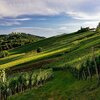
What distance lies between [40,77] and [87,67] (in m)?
22.2

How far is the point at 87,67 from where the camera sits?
8919 cm

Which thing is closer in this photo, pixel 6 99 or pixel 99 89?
pixel 99 89

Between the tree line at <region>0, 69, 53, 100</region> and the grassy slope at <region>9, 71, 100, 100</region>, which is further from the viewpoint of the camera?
the tree line at <region>0, 69, 53, 100</region>

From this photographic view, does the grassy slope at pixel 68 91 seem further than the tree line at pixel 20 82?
No

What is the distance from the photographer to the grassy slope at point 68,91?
66938mm

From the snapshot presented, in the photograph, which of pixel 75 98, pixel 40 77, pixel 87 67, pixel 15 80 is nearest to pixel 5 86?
pixel 15 80

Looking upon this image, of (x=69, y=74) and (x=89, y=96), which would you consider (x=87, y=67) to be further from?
(x=89, y=96)

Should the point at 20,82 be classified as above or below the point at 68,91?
above

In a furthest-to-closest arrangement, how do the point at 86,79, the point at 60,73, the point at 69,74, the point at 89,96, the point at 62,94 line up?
the point at 60,73, the point at 69,74, the point at 86,79, the point at 62,94, the point at 89,96

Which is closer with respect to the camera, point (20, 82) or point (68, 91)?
point (68, 91)

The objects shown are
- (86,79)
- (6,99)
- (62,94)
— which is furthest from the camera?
(6,99)

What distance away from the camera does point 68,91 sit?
77.1 m

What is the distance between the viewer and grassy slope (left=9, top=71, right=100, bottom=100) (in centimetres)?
6694

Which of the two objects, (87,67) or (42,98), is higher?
(87,67)
